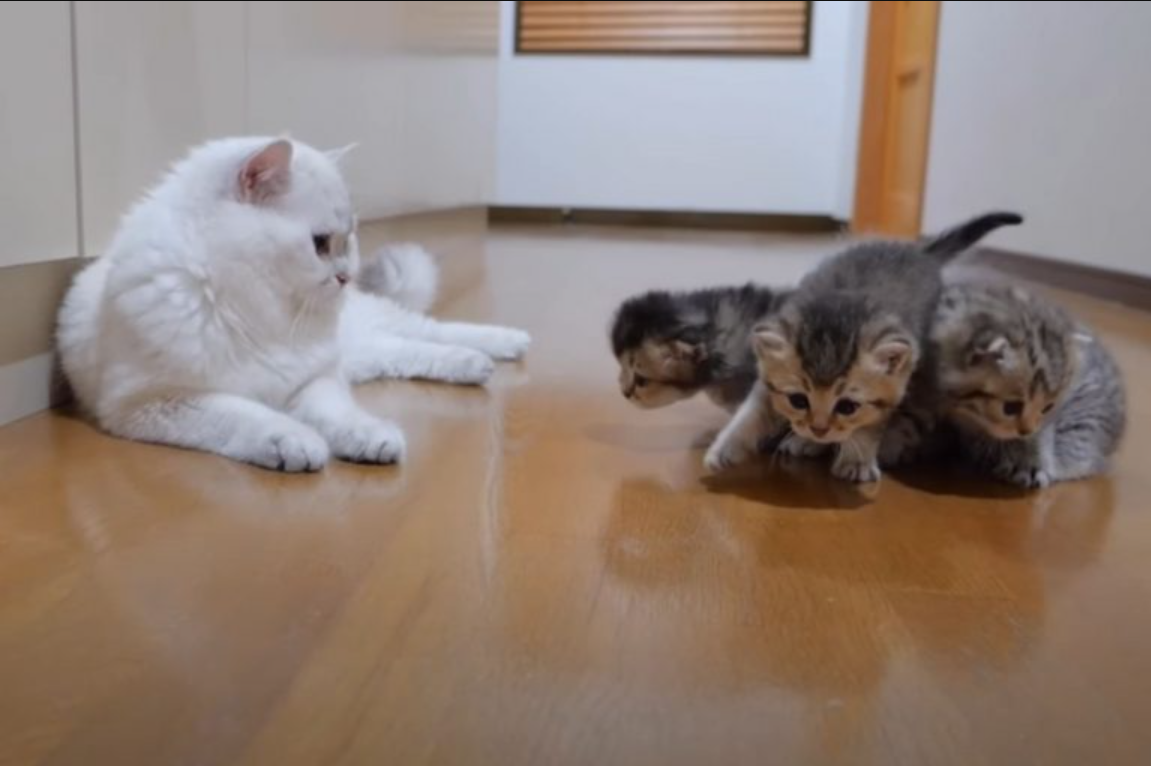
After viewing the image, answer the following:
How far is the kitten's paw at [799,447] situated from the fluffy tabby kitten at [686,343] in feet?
0.34

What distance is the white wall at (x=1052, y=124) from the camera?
9.55ft

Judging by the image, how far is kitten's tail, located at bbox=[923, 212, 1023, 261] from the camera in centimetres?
166

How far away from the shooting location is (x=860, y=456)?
1359mm

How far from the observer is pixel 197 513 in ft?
3.69

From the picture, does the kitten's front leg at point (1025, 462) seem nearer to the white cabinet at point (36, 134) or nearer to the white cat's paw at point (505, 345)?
the white cat's paw at point (505, 345)

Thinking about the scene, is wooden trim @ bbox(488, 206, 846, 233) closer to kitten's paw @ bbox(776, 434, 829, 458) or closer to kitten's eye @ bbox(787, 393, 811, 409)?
kitten's paw @ bbox(776, 434, 829, 458)

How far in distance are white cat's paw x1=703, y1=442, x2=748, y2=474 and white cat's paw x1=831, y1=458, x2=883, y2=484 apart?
0.43ft

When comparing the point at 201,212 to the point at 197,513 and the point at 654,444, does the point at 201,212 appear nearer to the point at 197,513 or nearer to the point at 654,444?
the point at 197,513

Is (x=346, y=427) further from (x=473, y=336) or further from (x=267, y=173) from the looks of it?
(x=473, y=336)

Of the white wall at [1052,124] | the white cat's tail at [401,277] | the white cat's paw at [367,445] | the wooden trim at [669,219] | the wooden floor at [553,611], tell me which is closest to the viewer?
the wooden floor at [553,611]

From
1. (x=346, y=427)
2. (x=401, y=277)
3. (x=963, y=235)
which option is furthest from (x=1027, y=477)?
(x=401, y=277)

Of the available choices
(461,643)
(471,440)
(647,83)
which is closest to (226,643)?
(461,643)

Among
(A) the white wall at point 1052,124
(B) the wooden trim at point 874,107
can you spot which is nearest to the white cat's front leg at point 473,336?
(A) the white wall at point 1052,124

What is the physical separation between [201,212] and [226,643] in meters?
0.73
